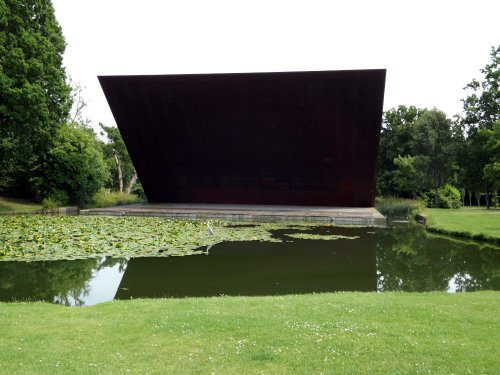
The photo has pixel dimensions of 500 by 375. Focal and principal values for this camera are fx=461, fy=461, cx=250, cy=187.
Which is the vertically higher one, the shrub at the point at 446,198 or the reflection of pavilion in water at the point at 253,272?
the shrub at the point at 446,198

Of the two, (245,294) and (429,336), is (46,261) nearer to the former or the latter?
(245,294)

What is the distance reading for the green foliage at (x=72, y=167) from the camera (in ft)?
67.6

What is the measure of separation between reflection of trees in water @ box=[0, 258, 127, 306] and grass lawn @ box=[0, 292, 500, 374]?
1.20 metres

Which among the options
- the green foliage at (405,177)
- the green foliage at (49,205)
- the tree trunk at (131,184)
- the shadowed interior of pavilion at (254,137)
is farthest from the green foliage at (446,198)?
the tree trunk at (131,184)

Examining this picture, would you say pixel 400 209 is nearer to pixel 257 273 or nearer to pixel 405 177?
pixel 405 177

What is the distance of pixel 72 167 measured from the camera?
20797mm

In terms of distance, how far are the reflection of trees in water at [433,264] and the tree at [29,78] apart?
1245 cm

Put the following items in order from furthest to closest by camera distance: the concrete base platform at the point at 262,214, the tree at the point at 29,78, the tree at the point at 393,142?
1. the tree at the point at 393,142
2. the tree at the point at 29,78
3. the concrete base platform at the point at 262,214

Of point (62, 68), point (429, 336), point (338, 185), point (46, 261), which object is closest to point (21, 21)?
point (62, 68)

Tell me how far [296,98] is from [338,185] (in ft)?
14.9

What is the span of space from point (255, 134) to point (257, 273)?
1154 cm

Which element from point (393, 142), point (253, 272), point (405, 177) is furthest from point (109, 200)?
point (393, 142)

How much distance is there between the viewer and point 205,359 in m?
2.98

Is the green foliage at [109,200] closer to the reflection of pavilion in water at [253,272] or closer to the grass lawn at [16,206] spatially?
the grass lawn at [16,206]
